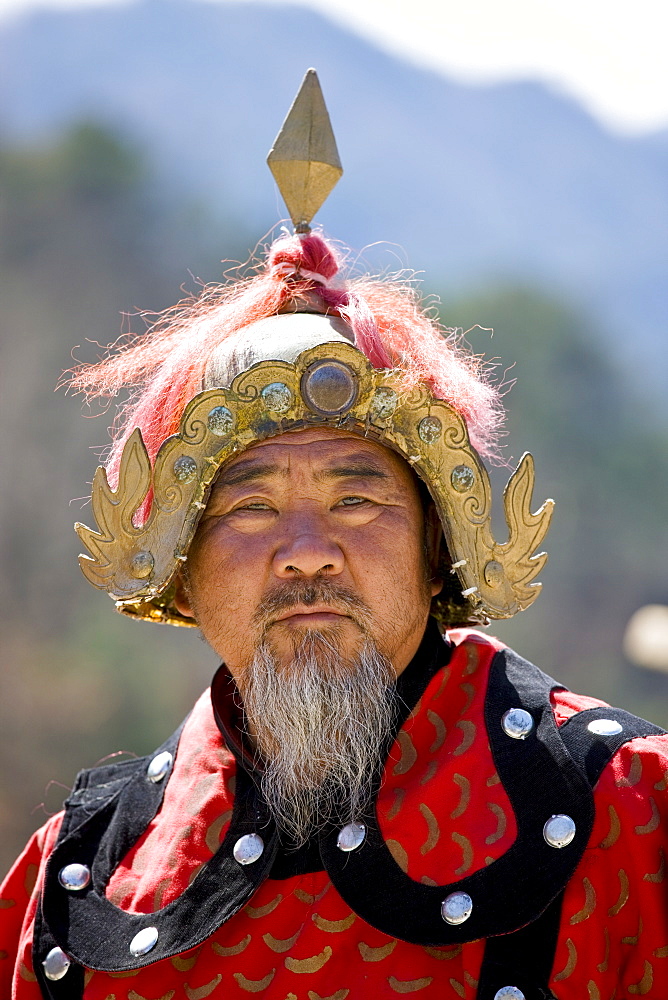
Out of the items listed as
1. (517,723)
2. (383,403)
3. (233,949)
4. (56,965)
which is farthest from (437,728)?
(56,965)

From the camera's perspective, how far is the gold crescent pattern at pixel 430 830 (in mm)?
2201

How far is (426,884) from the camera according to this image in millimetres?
2150

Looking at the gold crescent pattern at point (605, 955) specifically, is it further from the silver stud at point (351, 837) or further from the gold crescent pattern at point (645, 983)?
the silver stud at point (351, 837)

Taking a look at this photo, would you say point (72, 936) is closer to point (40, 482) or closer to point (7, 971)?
point (7, 971)

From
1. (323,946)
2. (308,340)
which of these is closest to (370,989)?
(323,946)

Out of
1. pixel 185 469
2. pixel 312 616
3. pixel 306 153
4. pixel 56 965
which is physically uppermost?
pixel 306 153

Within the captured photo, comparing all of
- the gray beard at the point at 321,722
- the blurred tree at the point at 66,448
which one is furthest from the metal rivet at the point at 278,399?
the blurred tree at the point at 66,448

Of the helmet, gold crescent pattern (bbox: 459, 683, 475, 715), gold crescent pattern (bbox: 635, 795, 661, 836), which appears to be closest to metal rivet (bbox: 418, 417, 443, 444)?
the helmet

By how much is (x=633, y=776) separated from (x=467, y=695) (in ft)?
1.39

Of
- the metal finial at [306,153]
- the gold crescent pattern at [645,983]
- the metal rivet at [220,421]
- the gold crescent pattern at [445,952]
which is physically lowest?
the gold crescent pattern at [445,952]

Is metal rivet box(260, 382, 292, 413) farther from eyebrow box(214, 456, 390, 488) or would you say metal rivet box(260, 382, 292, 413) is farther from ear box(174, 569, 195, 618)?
ear box(174, 569, 195, 618)

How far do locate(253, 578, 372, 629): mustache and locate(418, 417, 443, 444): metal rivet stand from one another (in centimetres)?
39

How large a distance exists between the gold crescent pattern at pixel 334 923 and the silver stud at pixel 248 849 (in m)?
0.20

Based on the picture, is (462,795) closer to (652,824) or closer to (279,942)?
(652,824)
